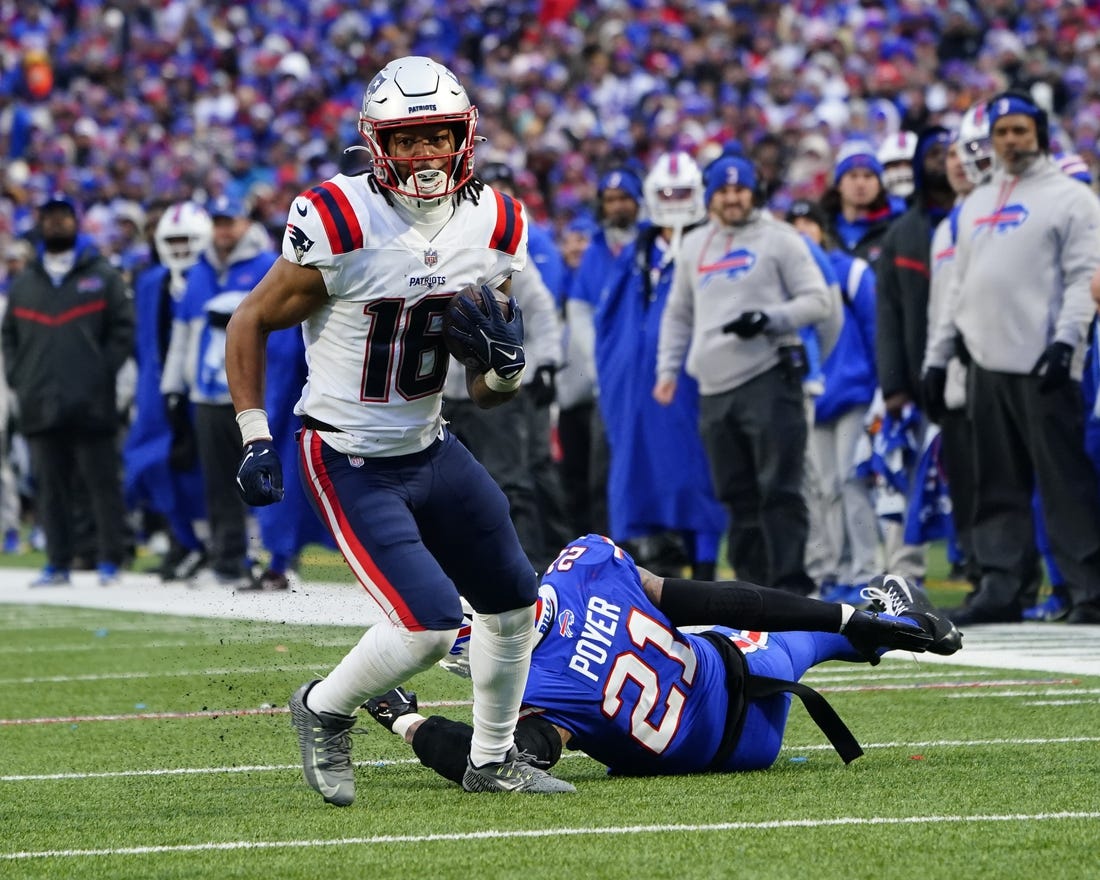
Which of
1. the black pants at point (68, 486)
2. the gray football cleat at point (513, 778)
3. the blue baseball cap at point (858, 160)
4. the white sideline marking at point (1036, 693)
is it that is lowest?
the black pants at point (68, 486)

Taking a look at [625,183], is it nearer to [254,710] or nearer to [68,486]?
[68,486]

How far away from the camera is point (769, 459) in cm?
1002

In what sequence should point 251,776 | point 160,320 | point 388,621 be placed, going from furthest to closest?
point 160,320
point 251,776
point 388,621

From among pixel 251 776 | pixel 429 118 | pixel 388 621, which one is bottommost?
pixel 251 776

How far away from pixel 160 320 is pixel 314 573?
25.0ft

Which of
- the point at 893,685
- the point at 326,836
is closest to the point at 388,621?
the point at 326,836

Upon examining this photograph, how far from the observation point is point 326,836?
15.8 ft

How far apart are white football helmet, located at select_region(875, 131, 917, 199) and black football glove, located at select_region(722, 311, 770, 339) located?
3.16 meters

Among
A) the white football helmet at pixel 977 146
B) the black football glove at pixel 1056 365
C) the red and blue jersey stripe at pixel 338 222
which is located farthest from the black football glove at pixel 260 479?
the white football helmet at pixel 977 146

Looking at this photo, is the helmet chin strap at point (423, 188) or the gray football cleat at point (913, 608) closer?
the helmet chin strap at point (423, 188)

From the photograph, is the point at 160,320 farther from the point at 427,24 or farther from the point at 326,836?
the point at 427,24

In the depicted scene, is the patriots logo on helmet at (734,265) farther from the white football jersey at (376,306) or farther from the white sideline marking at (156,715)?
the white football jersey at (376,306)

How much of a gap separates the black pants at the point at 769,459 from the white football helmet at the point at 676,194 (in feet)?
5.87

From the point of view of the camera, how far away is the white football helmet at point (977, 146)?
32.8ft
